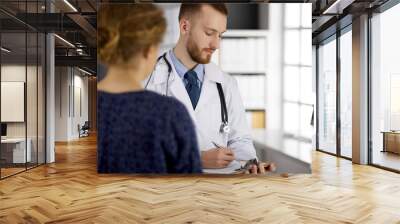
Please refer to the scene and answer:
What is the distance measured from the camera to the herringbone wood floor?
3.98 meters

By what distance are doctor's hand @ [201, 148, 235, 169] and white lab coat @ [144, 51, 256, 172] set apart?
72 millimetres

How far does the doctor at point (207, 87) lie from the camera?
19.6ft

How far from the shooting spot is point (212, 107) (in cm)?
603

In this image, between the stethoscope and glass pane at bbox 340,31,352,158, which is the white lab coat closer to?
the stethoscope

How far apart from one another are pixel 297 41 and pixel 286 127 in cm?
128

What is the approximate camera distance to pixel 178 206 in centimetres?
443

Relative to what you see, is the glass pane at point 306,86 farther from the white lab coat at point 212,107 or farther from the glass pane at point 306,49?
the white lab coat at point 212,107

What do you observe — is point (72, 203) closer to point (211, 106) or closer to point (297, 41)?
point (211, 106)

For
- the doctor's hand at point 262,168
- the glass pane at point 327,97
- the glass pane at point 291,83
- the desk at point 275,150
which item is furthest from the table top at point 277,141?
the glass pane at point 327,97

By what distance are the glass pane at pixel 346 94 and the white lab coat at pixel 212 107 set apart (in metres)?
3.80

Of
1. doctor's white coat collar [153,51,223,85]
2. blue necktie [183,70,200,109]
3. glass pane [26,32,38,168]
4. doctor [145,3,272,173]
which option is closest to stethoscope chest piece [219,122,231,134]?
doctor [145,3,272,173]

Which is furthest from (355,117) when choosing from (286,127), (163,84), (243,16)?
(163,84)

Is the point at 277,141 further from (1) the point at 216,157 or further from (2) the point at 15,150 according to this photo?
(2) the point at 15,150

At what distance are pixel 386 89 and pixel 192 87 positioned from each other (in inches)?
147
